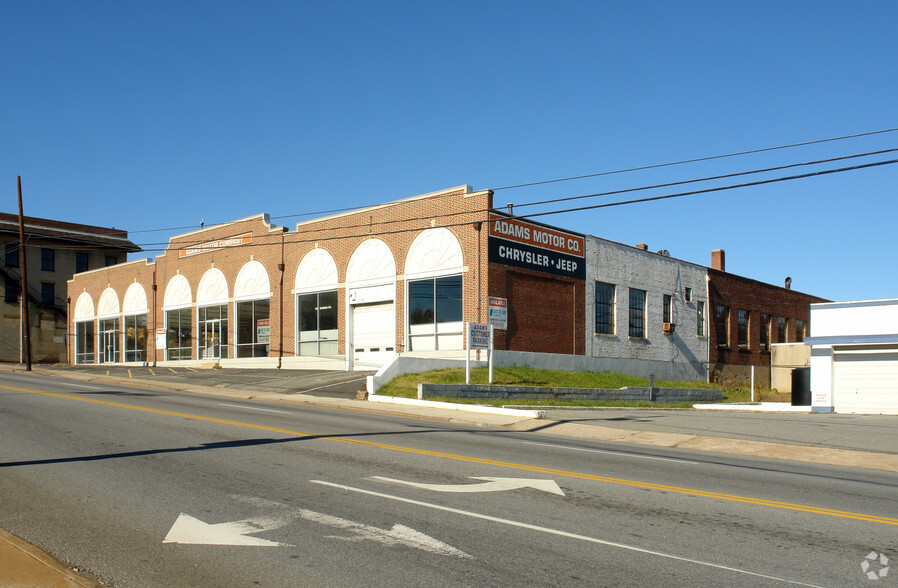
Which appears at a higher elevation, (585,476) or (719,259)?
(719,259)

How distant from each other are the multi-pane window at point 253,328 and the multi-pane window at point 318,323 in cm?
283

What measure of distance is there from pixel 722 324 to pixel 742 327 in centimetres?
292

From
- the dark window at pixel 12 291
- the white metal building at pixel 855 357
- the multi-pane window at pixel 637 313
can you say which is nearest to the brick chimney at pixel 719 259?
the multi-pane window at pixel 637 313

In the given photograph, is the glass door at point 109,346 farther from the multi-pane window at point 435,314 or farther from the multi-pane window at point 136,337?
the multi-pane window at point 435,314

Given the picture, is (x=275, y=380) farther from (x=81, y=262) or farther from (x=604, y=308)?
(x=81, y=262)

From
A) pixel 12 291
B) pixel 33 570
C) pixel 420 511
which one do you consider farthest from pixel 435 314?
pixel 12 291

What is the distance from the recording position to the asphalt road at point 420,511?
6270mm

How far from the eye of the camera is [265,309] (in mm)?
40906

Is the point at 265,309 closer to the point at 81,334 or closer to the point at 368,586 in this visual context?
the point at 81,334

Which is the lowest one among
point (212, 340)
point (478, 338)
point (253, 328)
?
point (212, 340)

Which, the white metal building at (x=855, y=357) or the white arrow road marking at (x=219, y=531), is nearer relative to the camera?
the white arrow road marking at (x=219, y=531)

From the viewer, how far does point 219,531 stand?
23.9ft

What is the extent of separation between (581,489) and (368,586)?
4.73 meters

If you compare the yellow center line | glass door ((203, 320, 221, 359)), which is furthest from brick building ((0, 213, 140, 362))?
the yellow center line
